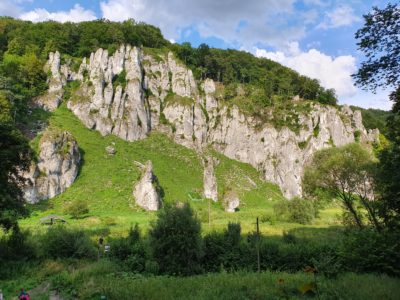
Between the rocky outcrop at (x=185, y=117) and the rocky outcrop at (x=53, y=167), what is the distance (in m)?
17.0

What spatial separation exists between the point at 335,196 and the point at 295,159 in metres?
57.3

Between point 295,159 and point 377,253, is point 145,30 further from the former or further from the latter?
point 377,253

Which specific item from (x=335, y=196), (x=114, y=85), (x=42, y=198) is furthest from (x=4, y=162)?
(x=114, y=85)

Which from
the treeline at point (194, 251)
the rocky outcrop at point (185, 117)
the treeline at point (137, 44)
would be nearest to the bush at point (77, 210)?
the treeline at point (194, 251)

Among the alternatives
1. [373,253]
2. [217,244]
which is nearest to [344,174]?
[373,253]

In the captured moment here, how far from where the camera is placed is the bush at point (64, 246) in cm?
2641

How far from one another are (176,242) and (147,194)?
128 feet

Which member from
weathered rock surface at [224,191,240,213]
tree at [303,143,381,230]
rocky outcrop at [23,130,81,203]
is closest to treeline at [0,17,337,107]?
rocky outcrop at [23,130,81,203]

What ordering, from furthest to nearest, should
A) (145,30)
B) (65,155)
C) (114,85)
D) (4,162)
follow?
1. (145,30)
2. (114,85)
3. (65,155)
4. (4,162)

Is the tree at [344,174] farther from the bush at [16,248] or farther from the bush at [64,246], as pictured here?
→ the bush at [16,248]

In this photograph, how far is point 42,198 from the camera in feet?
191

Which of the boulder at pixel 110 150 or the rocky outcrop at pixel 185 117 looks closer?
the boulder at pixel 110 150

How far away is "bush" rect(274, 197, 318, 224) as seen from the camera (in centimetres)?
5697

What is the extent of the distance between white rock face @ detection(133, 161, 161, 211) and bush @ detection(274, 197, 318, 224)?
22.1 meters
